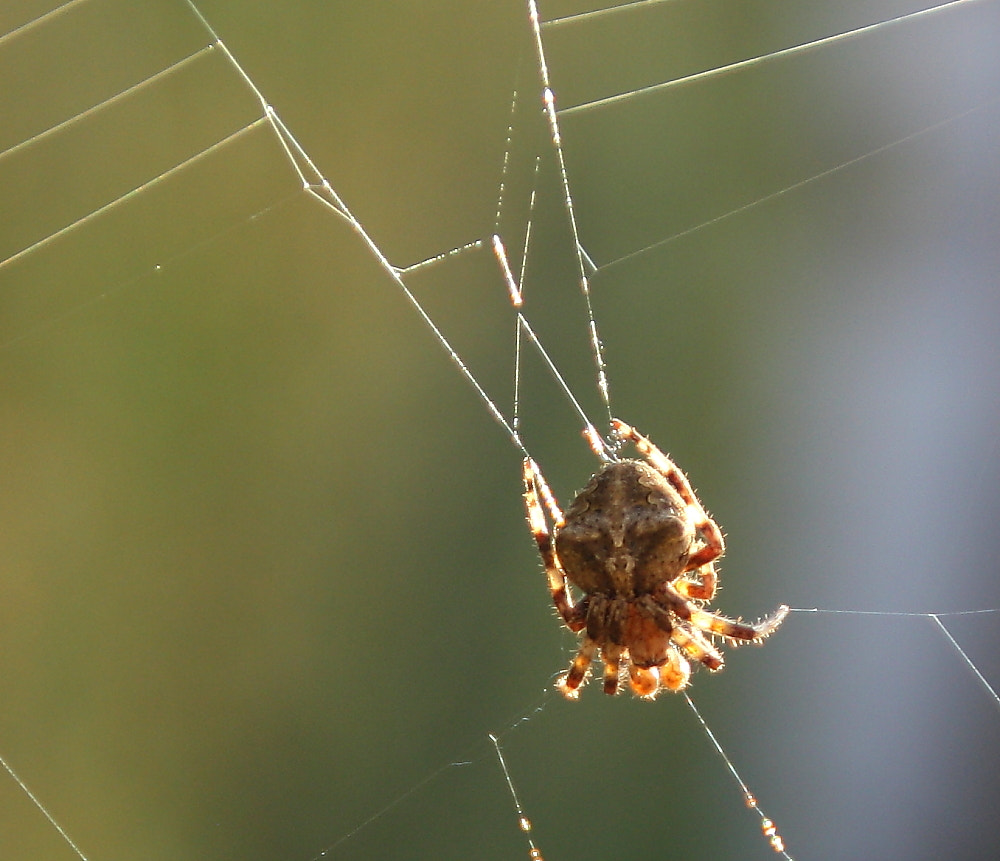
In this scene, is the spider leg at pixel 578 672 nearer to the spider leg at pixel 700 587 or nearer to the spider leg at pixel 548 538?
the spider leg at pixel 548 538

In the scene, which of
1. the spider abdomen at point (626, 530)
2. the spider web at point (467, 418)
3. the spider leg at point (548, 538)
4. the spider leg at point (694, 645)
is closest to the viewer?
the spider abdomen at point (626, 530)

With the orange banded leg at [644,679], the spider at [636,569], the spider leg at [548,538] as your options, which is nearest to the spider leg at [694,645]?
the spider at [636,569]

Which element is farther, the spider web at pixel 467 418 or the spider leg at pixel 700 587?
the spider web at pixel 467 418

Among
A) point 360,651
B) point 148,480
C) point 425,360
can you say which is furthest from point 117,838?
point 425,360

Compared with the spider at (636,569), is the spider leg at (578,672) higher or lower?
lower

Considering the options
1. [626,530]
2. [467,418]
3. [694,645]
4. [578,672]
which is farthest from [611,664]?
[467,418]

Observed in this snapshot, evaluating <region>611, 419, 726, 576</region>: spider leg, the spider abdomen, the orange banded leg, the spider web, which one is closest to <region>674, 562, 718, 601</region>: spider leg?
<region>611, 419, 726, 576</region>: spider leg

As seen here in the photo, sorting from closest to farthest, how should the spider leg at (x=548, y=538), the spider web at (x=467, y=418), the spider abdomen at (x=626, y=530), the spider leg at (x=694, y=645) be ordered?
1. the spider abdomen at (x=626, y=530)
2. the spider leg at (x=548, y=538)
3. the spider leg at (x=694, y=645)
4. the spider web at (x=467, y=418)
